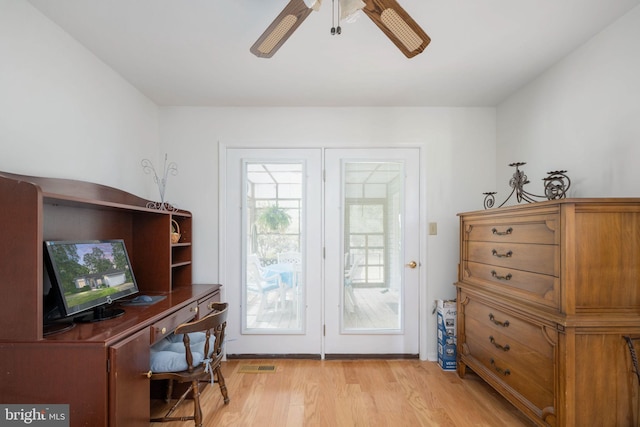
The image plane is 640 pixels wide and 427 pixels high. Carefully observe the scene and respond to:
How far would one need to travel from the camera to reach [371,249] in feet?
10.0

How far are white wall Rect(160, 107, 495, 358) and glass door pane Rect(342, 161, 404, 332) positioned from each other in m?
0.29

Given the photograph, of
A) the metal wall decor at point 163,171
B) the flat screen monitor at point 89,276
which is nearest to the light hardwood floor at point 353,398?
the flat screen monitor at point 89,276

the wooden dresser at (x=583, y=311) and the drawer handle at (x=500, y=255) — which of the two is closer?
the wooden dresser at (x=583, y=311)

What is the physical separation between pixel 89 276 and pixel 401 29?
212 cm

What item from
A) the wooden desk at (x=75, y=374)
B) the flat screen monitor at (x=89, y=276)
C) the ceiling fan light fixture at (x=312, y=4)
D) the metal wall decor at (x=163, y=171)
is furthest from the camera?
the metal wall decor at (x=163, y=171)

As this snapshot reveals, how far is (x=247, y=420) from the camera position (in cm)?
208

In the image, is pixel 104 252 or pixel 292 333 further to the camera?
pixel 292 333

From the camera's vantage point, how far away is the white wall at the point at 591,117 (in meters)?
1.77

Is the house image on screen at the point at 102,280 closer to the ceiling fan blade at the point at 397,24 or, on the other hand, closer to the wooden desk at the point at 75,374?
the wooden desk at the point at 75,374

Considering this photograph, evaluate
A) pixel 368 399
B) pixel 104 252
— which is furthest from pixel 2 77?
pixel 368 399

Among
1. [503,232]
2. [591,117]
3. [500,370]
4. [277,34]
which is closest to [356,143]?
[503,232]

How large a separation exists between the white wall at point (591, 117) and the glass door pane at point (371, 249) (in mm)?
1178

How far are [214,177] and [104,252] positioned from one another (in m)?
1.27

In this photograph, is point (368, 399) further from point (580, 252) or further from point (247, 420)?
point (580, 252)
